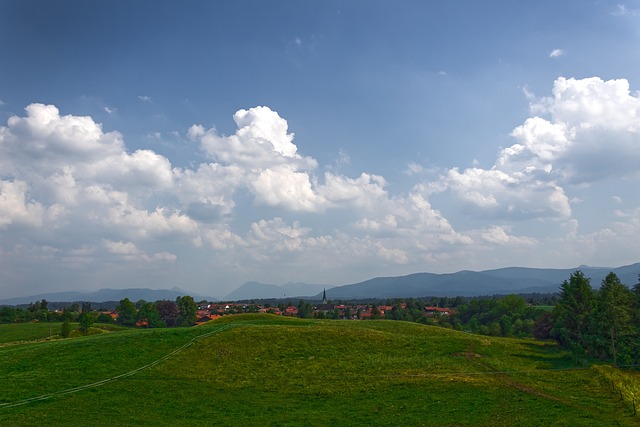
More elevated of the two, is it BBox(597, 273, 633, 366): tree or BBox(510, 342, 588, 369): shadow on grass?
BBox(597, 273, 633, 366): tree

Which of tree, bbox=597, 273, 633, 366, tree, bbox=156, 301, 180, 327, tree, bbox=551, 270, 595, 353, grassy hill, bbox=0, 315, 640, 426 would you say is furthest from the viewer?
tree, bbox=156, 301, 180, 327

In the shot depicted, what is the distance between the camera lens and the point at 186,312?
165000 millimetres

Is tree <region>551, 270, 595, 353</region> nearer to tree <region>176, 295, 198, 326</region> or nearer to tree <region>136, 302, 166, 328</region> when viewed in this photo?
tree <region>176, 295, 198, 326</region>

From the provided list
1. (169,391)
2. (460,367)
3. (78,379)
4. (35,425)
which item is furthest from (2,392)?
(460,367)

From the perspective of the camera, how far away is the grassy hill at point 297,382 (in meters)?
33.8

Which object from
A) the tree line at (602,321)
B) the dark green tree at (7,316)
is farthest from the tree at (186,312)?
the tree line at (602,321)

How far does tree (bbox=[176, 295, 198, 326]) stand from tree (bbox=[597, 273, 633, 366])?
135367mm

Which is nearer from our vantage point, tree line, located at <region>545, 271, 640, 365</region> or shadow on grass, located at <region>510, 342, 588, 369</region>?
shadow on grass, located at <region>510, 342, 588, 369</region>

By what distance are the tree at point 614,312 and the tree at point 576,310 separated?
6.15 metres

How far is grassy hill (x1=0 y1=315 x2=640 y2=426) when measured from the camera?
111ft

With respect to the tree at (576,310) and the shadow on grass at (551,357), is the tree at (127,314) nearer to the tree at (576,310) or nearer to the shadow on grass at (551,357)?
the shadow on grass at (551,357)

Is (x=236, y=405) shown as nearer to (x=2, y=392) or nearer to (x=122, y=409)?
(x=122, y=409)

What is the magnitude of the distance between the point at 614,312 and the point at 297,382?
4520cm

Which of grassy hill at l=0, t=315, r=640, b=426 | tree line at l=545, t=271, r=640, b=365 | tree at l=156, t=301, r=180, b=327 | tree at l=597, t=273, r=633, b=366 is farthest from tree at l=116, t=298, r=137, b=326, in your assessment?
tree at l=597, t=273, r=633, b=366
